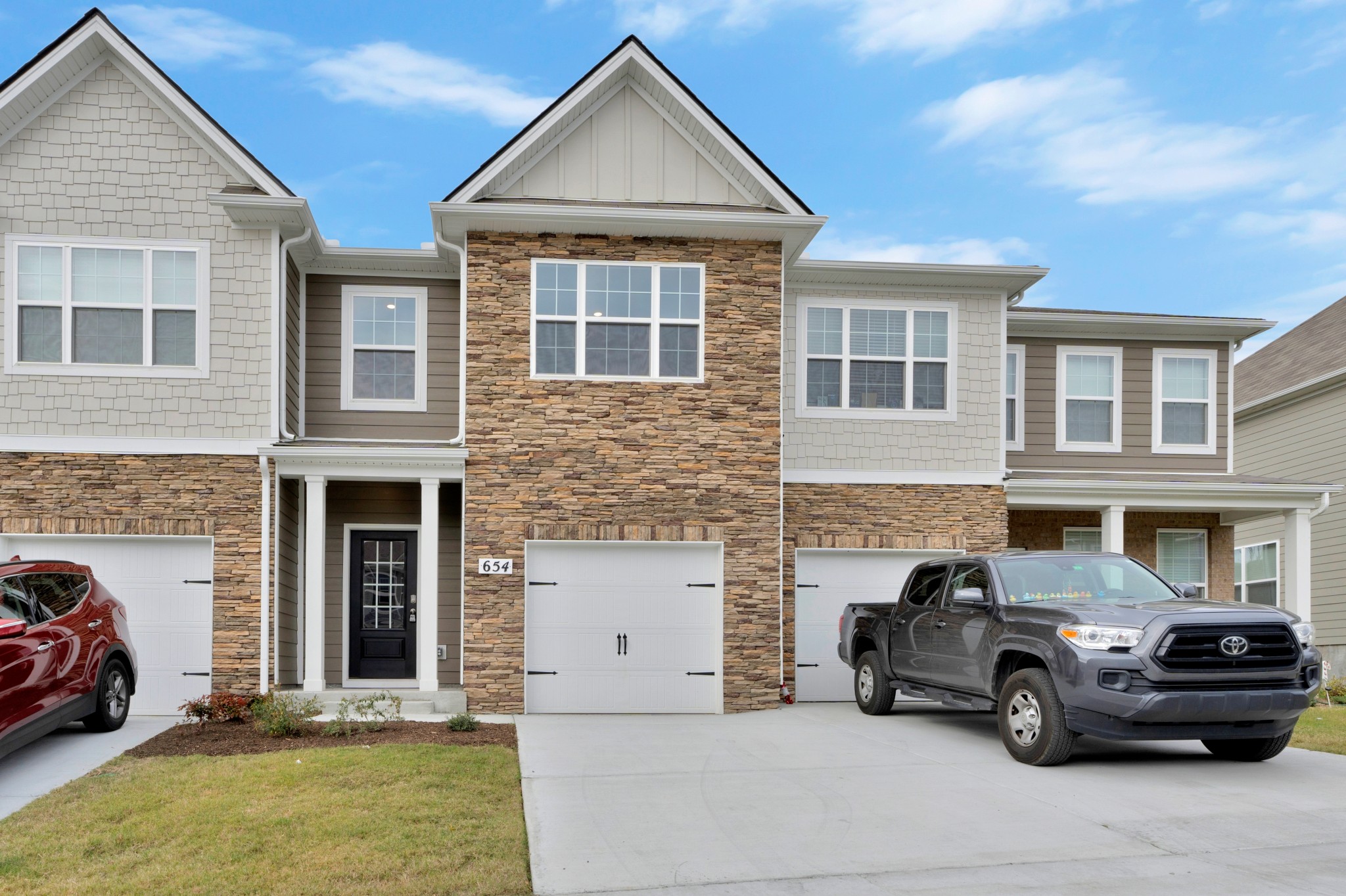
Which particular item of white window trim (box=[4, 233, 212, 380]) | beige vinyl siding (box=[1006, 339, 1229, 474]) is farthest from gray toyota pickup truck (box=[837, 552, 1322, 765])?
white window trim (box=[4, 233, 212, 380])

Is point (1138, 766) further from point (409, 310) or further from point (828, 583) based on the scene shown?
point (409, 310)

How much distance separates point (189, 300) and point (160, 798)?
7732 millimetres

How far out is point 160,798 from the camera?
839cm

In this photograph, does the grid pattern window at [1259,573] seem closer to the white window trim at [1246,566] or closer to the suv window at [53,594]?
the white window trim at [1246,566]

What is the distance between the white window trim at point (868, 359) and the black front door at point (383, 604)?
19.3 ft

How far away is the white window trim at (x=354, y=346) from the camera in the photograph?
632 inches

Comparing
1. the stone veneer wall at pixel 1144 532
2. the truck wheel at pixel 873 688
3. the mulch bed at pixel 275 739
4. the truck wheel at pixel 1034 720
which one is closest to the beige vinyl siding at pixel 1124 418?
the stone veneer wall at pixel 1144 532

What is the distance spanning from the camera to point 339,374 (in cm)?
1605

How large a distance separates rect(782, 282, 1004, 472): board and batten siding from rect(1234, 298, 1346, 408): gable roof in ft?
26.6

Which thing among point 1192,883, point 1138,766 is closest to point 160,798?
point 1192,883

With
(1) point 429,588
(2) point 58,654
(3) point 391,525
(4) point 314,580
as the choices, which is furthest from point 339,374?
(2) point 58,654

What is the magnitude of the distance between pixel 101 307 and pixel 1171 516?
16.1 meters

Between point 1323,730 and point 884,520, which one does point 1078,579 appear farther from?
point 884,520

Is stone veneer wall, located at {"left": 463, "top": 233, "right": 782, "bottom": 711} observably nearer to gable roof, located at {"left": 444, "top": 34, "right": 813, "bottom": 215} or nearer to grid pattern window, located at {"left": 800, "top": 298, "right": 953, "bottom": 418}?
gable roof, located at {"left": 444, "top": 34, "right": 813, "bottom": 215}
